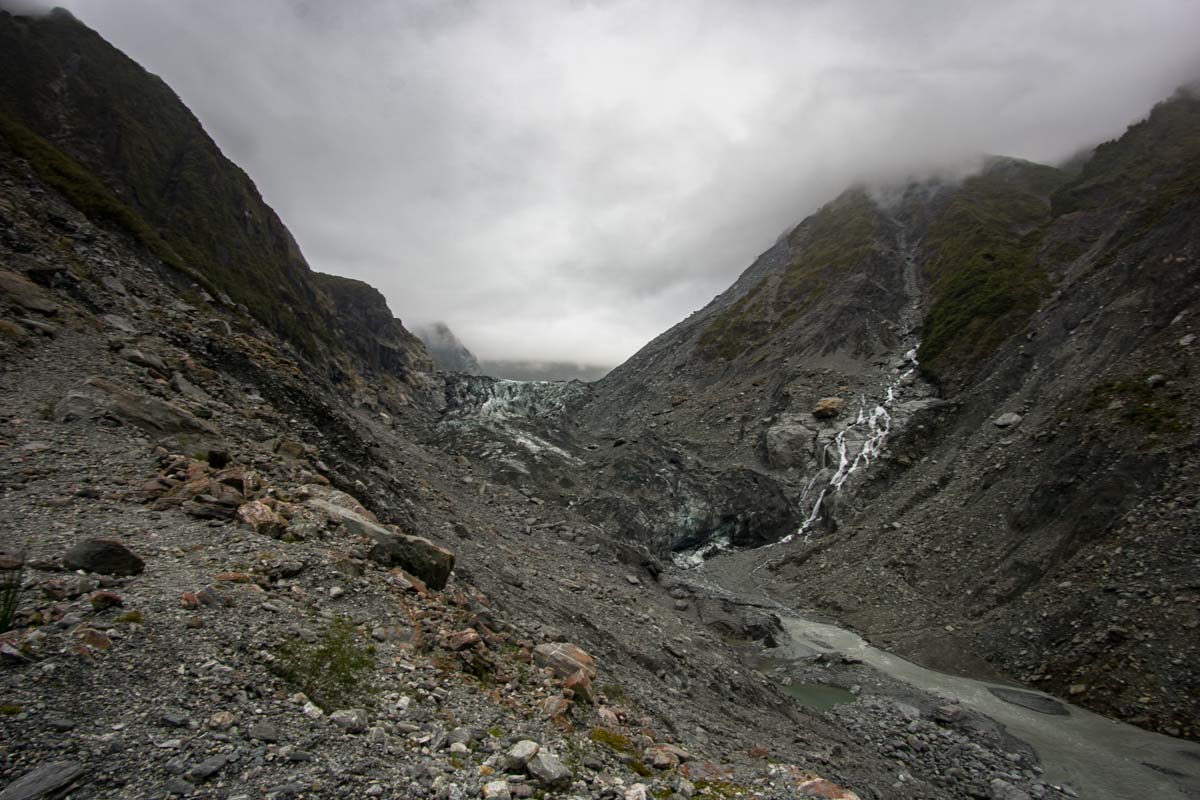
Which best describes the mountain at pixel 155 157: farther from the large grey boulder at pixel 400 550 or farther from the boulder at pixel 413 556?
the boulder at pixel 413 556

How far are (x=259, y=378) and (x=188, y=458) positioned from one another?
11.4 m

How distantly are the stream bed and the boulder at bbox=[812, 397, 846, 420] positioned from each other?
47151mm

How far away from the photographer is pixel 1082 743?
74.0 ft

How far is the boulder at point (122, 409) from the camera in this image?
47.1ft

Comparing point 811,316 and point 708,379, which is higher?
point 811,316

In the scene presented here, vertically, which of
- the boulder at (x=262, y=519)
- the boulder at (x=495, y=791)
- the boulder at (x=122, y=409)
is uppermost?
the boulder at (x=122, y=409)

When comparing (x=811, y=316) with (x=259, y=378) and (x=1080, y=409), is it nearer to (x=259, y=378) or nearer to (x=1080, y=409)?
(x=1080, y=409)

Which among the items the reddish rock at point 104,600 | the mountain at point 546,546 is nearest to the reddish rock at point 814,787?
the mountain at point 546,546

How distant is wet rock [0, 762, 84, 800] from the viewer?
16.1ft

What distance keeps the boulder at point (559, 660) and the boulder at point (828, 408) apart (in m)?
69.2

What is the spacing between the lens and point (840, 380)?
271ft

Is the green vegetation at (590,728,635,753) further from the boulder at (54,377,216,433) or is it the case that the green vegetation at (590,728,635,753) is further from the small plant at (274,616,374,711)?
the boulder at (54,377,216,433)

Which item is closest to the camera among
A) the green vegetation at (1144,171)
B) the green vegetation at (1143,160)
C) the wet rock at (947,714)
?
the wet rock at (947,714)

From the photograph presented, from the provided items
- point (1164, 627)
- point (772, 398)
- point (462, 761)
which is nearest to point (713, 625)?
point (1164, 627)
